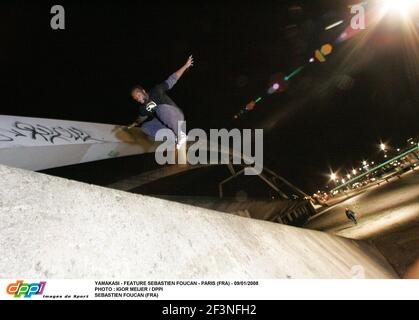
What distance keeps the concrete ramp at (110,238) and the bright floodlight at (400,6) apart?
65.9 feet

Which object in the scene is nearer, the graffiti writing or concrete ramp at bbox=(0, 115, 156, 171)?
concrete ramp at bbox=(0, 115, 156, 171)

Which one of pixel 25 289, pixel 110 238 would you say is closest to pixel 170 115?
pixel 110 238

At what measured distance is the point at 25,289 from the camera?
4.05 ft

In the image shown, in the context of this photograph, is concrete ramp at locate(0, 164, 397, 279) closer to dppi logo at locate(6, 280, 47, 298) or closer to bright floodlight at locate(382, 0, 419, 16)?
dppi logo at locate(6, 280, 47, 298)

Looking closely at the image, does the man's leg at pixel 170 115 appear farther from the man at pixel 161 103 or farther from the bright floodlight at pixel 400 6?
the bright floodlight at pixel 400 6

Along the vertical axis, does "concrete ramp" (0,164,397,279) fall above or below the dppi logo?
above

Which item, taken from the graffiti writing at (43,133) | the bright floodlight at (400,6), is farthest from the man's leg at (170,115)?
the bright floodlight at (400,6)

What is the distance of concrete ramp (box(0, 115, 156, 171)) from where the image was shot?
4.24 m

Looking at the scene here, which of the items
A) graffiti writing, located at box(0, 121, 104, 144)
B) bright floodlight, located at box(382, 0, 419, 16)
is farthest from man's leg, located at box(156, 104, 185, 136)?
bright floodlight, located at box(382, 0, 419, 16)

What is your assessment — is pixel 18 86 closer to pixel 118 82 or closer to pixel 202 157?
pixel 118 82

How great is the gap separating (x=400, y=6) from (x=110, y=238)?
21348mm

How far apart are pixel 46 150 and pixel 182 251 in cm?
423

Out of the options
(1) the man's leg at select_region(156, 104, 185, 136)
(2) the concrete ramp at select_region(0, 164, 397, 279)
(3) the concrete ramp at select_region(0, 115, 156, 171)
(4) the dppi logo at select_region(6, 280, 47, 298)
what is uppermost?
(1) the man's leg at select_region(156, 104, 185, 136)

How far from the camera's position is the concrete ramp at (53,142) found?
4.24m
